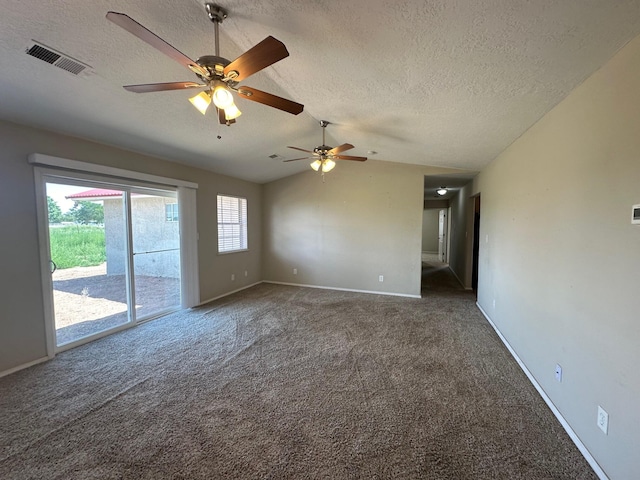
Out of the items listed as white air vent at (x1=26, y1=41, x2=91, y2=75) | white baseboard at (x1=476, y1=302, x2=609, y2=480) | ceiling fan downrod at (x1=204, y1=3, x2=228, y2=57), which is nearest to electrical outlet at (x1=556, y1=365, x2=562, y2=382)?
white baseboard at (x1=476, y1=302, x2=609, y2=480)

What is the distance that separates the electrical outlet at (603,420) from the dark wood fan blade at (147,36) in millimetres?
3122

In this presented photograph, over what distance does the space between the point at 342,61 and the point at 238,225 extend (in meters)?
4.56

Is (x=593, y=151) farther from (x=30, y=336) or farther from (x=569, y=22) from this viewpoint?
(x=30, y=336)

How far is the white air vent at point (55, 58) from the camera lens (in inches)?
72.1

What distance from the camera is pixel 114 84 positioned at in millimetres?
2309

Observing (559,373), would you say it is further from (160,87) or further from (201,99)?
(160,87)

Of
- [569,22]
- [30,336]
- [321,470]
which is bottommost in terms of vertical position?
[321,470]

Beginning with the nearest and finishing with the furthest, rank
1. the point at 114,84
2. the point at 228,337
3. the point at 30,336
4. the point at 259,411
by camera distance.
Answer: the point at 259,411
the point at 114,84
the point at 30,336
the point at 228,337

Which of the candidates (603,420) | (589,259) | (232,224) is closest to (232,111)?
(589,259)

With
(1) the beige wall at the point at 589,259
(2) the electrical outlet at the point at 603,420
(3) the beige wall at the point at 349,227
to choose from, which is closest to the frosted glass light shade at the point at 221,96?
(1) the beige wall at the point at 589,259

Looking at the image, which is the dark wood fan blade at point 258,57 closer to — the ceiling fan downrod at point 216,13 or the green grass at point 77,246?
the ceiling fan downrod at point 216,13

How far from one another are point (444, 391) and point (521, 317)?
124 cm

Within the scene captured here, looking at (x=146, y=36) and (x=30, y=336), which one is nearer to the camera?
(x=146, y=36)

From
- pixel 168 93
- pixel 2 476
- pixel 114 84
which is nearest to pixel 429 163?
pixel 168 93
